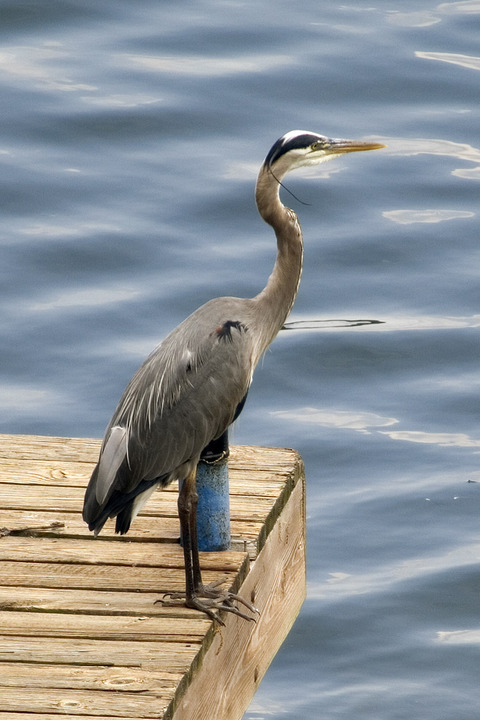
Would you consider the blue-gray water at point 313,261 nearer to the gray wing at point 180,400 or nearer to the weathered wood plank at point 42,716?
the gray wing at point 180,400

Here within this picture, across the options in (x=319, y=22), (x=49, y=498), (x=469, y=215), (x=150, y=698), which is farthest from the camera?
(x=319, y=22)

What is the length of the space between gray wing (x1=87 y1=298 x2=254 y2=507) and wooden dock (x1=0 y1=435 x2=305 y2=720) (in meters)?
0.36

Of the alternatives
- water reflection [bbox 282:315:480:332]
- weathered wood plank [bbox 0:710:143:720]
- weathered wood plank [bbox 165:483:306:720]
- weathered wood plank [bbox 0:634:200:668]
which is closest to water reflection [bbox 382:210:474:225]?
water reflection [bbox 282:315:480:332]

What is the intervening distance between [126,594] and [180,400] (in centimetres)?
67

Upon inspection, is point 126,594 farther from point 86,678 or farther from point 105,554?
point 86,678

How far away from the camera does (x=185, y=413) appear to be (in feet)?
15.3

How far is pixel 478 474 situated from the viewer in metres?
7.95

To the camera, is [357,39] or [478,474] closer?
[478,474]

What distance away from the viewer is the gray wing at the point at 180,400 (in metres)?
4.59

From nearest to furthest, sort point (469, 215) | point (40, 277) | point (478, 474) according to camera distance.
Answer: point (478, 474) → point (40, 277) → point (469, 215)

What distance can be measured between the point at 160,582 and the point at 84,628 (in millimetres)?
429

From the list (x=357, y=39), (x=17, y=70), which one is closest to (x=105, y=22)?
→ (x=17, y=70)

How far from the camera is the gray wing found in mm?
4594

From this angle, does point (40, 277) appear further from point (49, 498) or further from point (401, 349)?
point (49, 498)
